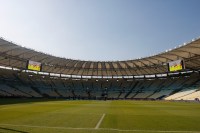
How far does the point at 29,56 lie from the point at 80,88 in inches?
1241

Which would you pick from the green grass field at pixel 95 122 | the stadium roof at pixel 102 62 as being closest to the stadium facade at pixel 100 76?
the stadium roof at pixel 102 62

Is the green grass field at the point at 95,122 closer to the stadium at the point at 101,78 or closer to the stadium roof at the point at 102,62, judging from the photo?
the stadium roof at the point at 102,62

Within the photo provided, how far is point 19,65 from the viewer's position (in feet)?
201

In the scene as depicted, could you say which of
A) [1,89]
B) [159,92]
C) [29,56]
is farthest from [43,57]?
[159,92]

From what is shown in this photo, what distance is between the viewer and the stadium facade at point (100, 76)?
169ft

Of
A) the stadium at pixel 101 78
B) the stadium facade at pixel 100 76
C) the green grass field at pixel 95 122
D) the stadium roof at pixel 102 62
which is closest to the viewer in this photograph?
the green grass field at pixel 95 122

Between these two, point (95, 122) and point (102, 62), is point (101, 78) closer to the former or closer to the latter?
point (102, 62)

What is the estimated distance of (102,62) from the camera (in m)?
67.9

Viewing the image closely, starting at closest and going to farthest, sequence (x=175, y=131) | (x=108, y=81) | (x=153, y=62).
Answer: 1. (x=175, y=131)
2. (x=153, y=62)
3. (x=108, y=81)

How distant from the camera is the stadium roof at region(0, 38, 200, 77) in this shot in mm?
47031

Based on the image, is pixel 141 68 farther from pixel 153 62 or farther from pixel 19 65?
pixel 19 65

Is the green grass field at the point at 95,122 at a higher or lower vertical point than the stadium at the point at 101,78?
lower

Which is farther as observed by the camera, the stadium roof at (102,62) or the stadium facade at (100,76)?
the stadium facade at (100,76)

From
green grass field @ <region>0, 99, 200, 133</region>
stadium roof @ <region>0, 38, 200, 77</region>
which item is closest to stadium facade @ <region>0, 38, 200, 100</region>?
stadium roof @ <region>0, 38, 200, 77</region>
